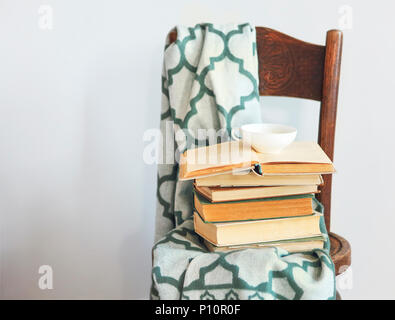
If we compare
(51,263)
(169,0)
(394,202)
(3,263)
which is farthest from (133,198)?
(394,202)

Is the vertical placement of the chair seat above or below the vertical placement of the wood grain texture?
below

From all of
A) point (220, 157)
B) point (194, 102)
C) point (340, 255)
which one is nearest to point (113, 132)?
point (194, 102)

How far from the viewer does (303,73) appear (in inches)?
34.6

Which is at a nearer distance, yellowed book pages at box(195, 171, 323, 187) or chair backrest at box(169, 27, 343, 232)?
yellowed book pages at box(195, 171, 323, 187)

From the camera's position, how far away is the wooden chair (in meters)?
0.85

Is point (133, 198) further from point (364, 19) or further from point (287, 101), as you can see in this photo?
point (364, 19)

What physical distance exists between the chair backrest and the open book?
0.20 m

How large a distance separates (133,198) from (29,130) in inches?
12.4

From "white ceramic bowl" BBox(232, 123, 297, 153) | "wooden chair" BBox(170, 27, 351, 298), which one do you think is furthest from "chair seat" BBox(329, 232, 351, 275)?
"white ceramic bowl" BBox(232, 123, 297, 153)

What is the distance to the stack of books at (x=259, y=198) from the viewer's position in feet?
2.05

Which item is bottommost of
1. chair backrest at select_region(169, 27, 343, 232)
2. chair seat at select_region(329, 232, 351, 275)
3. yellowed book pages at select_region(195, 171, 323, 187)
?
chair seat at select_region(329, 232, 351, 275)

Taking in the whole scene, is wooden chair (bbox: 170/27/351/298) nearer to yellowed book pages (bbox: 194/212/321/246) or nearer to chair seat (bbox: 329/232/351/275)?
chair seat (bbox: 329/232/351/275)

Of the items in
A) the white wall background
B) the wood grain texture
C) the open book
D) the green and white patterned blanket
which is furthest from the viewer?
the white wall background

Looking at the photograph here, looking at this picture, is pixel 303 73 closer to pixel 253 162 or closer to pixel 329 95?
pixel 329 95
